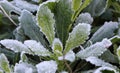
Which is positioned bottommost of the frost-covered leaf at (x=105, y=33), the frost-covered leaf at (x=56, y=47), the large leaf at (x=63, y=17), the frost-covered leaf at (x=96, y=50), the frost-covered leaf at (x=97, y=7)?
the frost-covered leaf at (x=96, y=50)

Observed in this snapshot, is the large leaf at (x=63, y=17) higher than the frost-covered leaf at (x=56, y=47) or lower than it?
higher

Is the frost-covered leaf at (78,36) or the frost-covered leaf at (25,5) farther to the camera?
the frost-covered leaf at (25,5)

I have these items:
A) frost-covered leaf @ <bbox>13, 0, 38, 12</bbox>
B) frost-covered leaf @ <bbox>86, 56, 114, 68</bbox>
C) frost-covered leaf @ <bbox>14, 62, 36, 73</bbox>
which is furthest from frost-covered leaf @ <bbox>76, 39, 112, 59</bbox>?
frost-covered leaf @ <bbox>13, 0, 38, 12</bbox>

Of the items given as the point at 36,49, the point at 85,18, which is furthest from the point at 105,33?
the point at 36,49

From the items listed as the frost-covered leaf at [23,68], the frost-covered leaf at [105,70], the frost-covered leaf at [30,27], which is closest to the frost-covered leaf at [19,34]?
the frost-covered leaf at [30,27]

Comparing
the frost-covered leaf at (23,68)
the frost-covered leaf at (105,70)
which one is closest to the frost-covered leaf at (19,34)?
the frost-covered leaf at (23,68)

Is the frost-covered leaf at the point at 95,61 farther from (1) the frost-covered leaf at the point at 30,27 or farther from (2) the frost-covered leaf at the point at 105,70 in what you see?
(1) the frost-covered leaf at the point at 30,27
